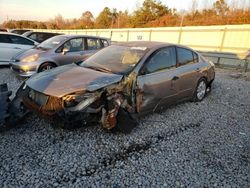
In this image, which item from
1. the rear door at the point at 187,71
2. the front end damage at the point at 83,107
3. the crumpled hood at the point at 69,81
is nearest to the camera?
the front end damage at the point at 83,107

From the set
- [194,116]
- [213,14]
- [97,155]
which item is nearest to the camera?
[97,155]

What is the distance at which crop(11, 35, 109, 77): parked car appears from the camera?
22.4ft

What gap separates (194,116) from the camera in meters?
4.95

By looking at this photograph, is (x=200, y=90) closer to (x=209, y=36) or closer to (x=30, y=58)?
(x=30, y=58)

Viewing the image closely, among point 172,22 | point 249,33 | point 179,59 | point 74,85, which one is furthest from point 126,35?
point 74,85

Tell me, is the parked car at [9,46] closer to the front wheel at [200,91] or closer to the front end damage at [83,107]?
the front end damage at [83,107]

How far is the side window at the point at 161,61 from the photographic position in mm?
4281

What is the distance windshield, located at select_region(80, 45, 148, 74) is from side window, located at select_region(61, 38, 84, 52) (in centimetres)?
289

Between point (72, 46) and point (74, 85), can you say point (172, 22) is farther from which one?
point (74, 85)

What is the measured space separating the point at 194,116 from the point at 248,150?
145 centimetres

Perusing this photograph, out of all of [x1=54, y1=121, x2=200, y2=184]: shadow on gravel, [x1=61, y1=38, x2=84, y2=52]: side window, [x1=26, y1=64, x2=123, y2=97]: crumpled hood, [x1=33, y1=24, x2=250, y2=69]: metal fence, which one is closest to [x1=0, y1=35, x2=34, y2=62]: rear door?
[x1=61, y1=38, x2=84, y2=52]: side window

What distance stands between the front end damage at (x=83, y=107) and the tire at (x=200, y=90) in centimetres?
246

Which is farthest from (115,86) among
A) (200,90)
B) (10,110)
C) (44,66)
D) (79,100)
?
(44,66)

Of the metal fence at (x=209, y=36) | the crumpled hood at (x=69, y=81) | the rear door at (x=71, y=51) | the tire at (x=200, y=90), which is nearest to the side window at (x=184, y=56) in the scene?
the tire at (x=200, y=90)
